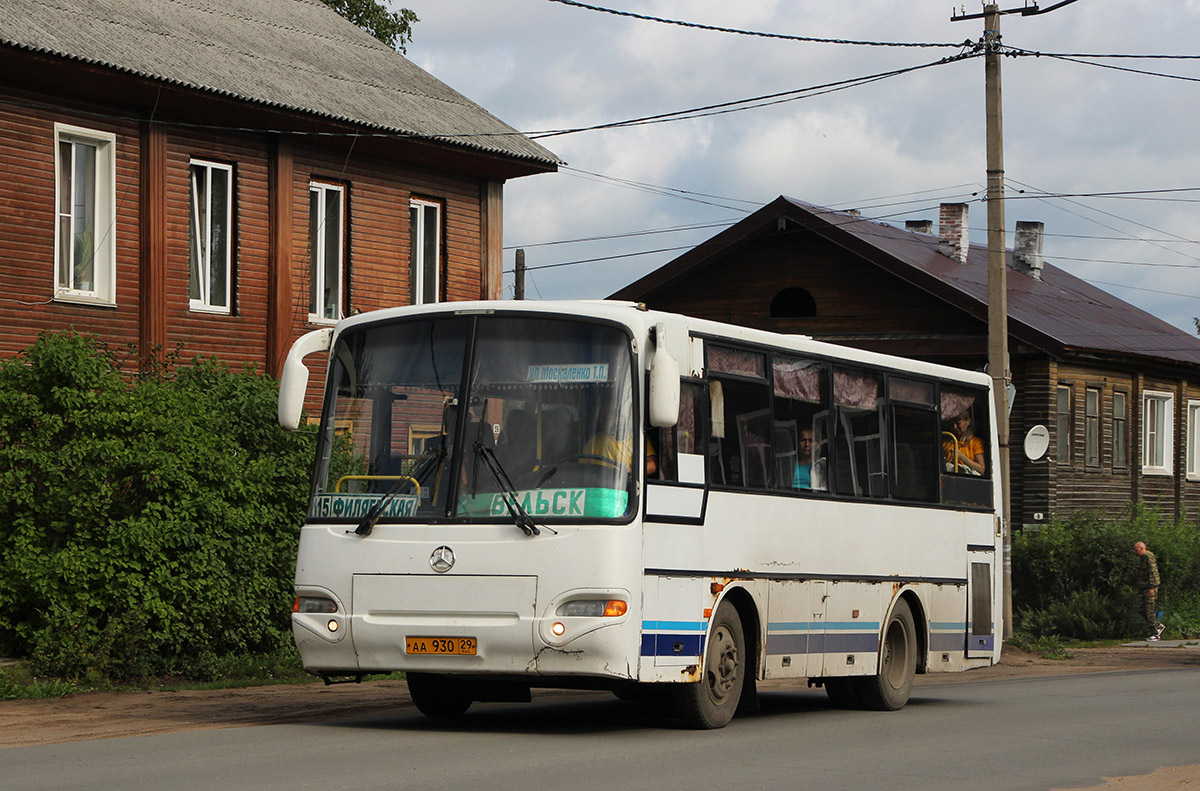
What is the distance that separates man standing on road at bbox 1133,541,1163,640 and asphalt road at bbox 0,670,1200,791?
1391 centimetres

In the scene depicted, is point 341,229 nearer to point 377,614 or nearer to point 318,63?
point 318,63

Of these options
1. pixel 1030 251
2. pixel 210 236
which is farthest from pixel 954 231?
pixel 210 236

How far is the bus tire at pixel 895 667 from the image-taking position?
15.0 meters

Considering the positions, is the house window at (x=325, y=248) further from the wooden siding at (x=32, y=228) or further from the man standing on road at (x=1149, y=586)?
the man standing on road at (x=1149, y=586)

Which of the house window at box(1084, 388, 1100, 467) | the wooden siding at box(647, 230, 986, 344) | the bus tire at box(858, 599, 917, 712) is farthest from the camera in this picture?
the house window at box(1084, 388, 1100, 467)

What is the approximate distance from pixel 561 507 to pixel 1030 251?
114 feet

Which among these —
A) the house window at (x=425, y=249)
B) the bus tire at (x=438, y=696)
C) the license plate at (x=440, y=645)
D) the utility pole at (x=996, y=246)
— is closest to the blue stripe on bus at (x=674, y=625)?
the license plate at (x=440, y=645)

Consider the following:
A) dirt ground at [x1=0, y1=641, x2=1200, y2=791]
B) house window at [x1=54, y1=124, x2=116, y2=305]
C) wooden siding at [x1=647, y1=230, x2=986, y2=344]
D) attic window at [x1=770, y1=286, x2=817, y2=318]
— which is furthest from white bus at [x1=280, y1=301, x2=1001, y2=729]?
attic window at [x1=770, y1=286, x2=817, y2=318]

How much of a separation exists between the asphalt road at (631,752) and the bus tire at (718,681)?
155mm

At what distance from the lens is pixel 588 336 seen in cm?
1176

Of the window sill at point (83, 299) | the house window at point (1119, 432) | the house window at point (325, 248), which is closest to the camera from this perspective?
the window sill at point (83, 299)

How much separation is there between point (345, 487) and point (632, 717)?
318 cm

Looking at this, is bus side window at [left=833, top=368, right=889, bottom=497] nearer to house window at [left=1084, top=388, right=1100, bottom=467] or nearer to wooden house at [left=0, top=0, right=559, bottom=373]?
wooden house at [left=0, top=0, right=559, bottom=373]

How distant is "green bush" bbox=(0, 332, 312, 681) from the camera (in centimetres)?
1583
